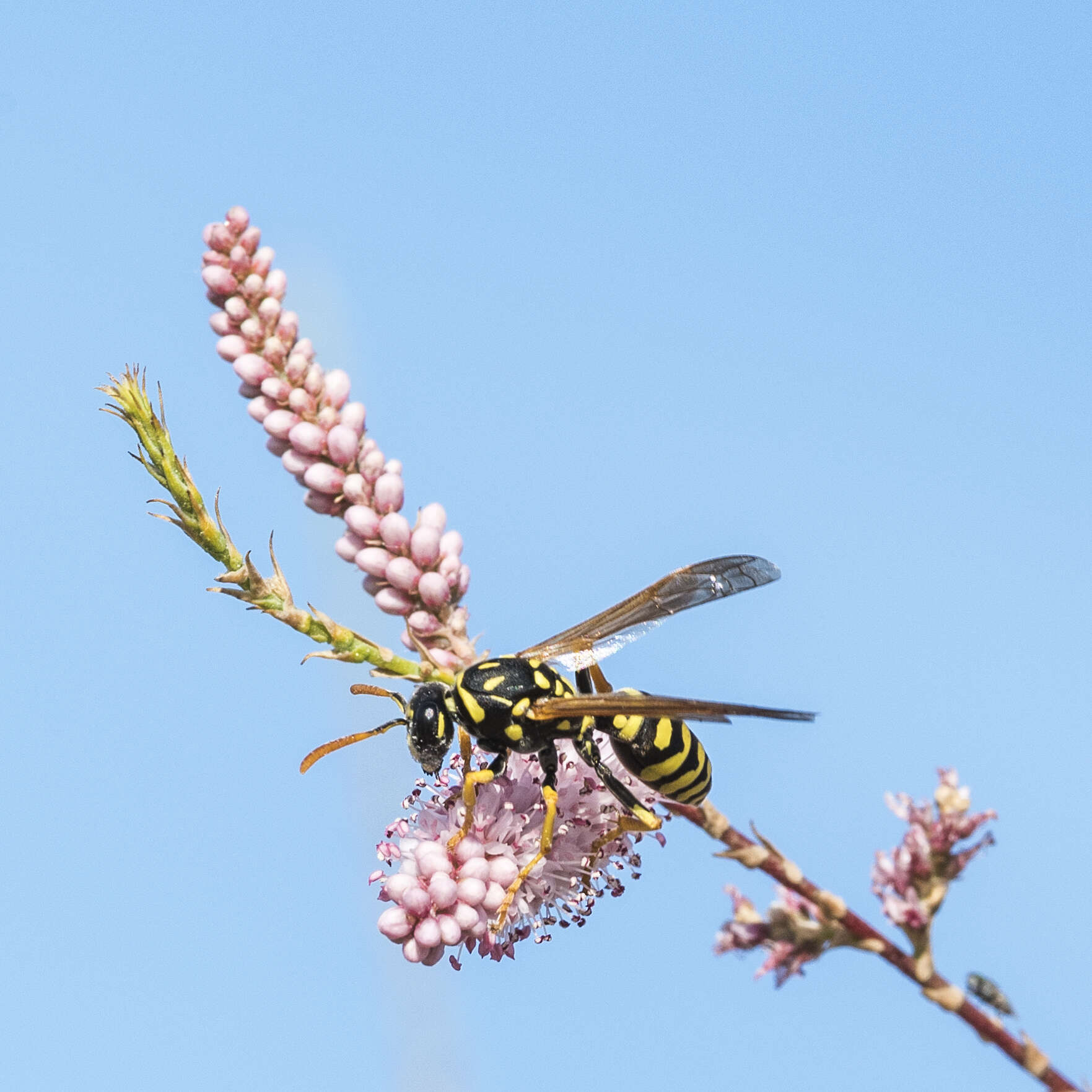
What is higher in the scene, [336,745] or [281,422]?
[281,422]

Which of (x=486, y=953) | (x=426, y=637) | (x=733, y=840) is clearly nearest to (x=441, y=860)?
(x=486, y=953)

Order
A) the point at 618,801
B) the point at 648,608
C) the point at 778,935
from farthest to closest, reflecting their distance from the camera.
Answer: the point at 648,608 < the point at 618,801 < the point at 778,935

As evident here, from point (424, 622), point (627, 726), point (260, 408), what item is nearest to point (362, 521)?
point (424, 622)

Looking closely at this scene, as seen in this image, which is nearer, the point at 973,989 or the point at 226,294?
the point at 973,989

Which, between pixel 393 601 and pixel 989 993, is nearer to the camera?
pixel 989 993

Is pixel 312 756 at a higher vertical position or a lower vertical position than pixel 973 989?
higher

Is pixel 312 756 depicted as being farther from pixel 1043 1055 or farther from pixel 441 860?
pixel 1043 1055

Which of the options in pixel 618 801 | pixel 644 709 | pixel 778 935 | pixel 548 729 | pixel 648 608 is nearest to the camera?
pixel 778 935

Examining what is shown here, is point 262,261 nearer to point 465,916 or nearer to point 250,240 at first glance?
point 250,240
